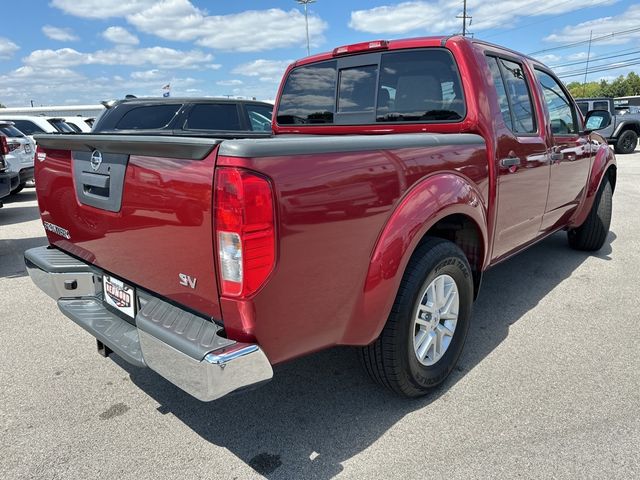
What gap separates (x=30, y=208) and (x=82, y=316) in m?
8.09

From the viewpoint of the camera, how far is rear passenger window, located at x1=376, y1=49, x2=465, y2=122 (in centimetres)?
298

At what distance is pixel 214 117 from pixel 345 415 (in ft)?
19.3

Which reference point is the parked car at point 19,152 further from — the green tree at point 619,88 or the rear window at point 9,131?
the green tree at point 619,88

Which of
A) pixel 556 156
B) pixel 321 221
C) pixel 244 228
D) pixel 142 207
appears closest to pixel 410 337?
pixel 321 221

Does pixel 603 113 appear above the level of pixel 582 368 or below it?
above

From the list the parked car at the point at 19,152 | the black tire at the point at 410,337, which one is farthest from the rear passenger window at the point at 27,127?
the black tire at the point at 410,337

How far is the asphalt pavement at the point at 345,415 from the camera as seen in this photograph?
2125mm

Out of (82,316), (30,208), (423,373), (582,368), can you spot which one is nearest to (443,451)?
(423,373)

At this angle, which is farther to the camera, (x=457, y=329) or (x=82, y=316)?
(x=457, y=329)

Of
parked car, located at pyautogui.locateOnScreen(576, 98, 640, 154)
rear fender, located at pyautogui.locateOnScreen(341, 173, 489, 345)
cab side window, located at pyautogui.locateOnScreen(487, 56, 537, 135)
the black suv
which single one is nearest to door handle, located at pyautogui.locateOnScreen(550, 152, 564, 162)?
cab side window, located at pyautogui.locateOnScreen(487, 56, 537, 135)

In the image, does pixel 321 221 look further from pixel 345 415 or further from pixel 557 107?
pixel 557 107

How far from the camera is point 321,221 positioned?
1.86 metres

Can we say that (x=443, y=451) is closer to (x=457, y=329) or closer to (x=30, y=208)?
(x=457, y=329)

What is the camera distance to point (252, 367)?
1746mm
